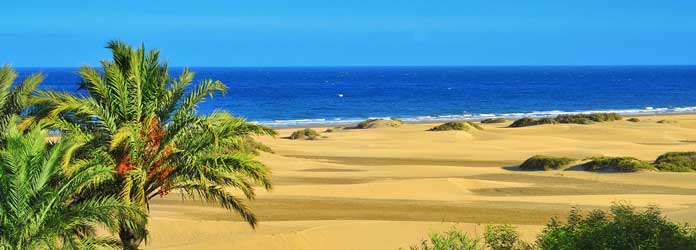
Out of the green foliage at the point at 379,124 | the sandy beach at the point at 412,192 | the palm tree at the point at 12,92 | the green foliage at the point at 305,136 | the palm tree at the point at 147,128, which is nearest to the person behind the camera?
the palm tree at the point at 147,128

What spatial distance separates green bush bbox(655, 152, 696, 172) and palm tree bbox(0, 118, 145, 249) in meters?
26.5

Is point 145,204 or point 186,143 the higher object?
point 186,143

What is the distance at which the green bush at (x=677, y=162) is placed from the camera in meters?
36.0

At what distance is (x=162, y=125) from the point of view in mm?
16203

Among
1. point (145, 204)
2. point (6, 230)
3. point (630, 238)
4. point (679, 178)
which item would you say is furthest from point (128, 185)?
point (679, 178)

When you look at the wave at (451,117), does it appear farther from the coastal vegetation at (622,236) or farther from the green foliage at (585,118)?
the coastal vegetation at (622,236)

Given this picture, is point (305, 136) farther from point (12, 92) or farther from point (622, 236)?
point (622, 236)

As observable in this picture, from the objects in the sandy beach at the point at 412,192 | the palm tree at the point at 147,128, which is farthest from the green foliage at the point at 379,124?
the palm tree at the point at 147,128

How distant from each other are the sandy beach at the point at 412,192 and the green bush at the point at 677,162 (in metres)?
1.45

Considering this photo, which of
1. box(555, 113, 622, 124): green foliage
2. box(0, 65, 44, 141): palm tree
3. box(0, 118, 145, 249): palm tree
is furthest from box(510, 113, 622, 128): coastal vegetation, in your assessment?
box(0, 118, 145, 249): palm tree

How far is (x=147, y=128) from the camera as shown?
617 inches

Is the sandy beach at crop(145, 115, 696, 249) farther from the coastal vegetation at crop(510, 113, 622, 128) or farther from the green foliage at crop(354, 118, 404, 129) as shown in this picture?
the green foliage at crop(354, 118, 404, 129)

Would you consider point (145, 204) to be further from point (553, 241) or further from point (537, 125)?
point (537, 125)

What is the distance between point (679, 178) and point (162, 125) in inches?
913
